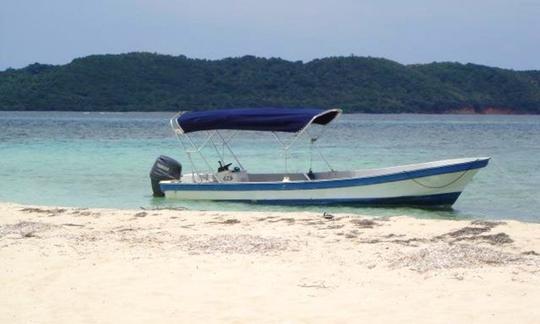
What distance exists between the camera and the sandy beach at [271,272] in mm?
6230

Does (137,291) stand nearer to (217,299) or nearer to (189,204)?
(217,299)

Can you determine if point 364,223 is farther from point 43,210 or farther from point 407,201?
point 43,210

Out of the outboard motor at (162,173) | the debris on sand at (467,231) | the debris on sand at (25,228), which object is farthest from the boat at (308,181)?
the debris on sand at (25,228)

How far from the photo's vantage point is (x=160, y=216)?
1169cm

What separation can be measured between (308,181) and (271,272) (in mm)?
7308

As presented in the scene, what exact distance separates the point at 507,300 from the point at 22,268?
438cm

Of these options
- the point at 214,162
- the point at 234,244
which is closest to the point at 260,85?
the point at 214,162

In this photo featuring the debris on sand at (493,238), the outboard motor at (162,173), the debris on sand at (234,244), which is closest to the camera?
the debris on sand at (234,244)

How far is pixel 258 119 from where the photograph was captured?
1538cm

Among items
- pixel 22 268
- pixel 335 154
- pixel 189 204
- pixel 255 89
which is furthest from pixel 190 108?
pixel 22 268

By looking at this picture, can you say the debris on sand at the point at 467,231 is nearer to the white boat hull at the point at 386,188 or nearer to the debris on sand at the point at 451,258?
the debris on sand at the point at 451,258

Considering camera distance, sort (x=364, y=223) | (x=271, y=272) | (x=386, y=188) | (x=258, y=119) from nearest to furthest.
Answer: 1. (x=271, y=272)
2. (x=364, y=223)
3. (x=386, y=188)
4. (x=258, y=119)

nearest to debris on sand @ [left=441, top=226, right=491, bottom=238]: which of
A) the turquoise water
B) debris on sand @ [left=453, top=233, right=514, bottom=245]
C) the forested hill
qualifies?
debris on sand @ [left=453, top=233, right=514, bottom=245]

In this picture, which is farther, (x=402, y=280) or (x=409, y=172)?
(x=409, y=172)
